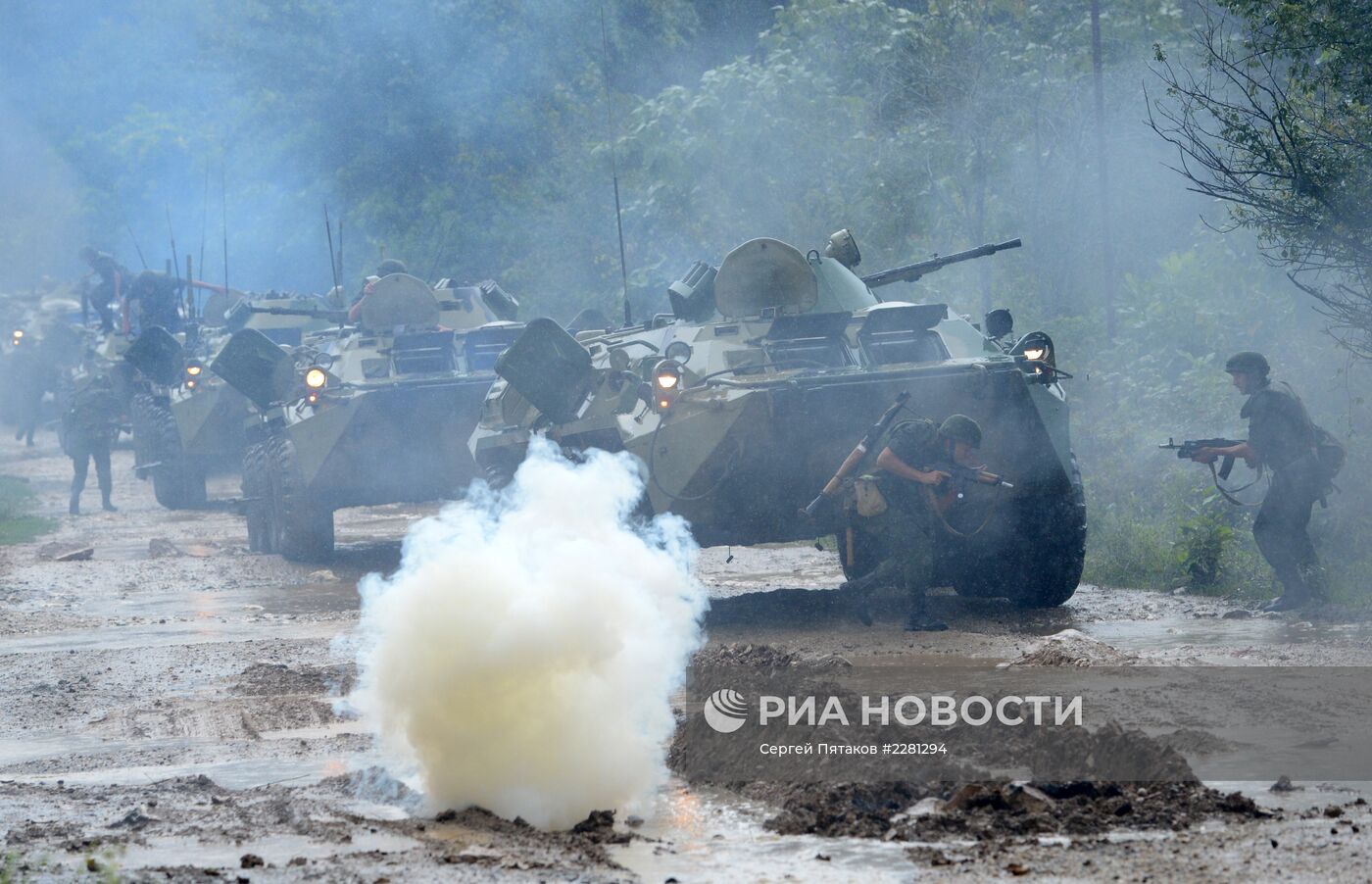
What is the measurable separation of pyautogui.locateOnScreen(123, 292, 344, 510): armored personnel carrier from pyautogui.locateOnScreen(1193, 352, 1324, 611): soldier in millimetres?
10176

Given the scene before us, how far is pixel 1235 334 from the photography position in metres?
15.1

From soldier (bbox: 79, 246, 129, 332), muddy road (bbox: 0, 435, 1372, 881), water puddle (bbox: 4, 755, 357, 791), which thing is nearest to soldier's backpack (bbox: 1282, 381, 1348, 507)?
muddy road (bbox: 0, 435, 1372, 881)

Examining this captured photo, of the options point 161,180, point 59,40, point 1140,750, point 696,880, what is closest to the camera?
point 696,880

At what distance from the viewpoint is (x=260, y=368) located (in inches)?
603

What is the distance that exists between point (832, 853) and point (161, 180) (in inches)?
1571

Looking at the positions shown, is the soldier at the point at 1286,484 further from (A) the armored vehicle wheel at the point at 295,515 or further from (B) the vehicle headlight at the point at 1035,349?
(A) the armored vehicle wheel at the point at 295,515

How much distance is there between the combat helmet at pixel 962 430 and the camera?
9.26 m

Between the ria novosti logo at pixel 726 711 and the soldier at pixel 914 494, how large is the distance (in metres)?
2.35

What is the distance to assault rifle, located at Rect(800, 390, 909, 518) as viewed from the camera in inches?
369

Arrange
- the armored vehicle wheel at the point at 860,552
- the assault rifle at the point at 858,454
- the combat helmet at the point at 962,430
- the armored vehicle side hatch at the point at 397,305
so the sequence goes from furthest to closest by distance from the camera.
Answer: the armored vehicle side hatch at the point at 397,305 < the armored vehicle wheel at the point at 860,552 < the assault rifle at the point at 858,454 < the combat helmet at the point at 962,430

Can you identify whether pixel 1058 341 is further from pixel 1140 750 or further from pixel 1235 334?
pixel 1140 750

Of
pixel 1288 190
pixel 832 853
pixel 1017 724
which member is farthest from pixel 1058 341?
pixel 832 853

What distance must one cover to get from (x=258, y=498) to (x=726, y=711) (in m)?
9.07

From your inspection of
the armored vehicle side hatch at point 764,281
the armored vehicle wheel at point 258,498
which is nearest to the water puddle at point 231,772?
the armored vehicle side hatch at point 764,281
